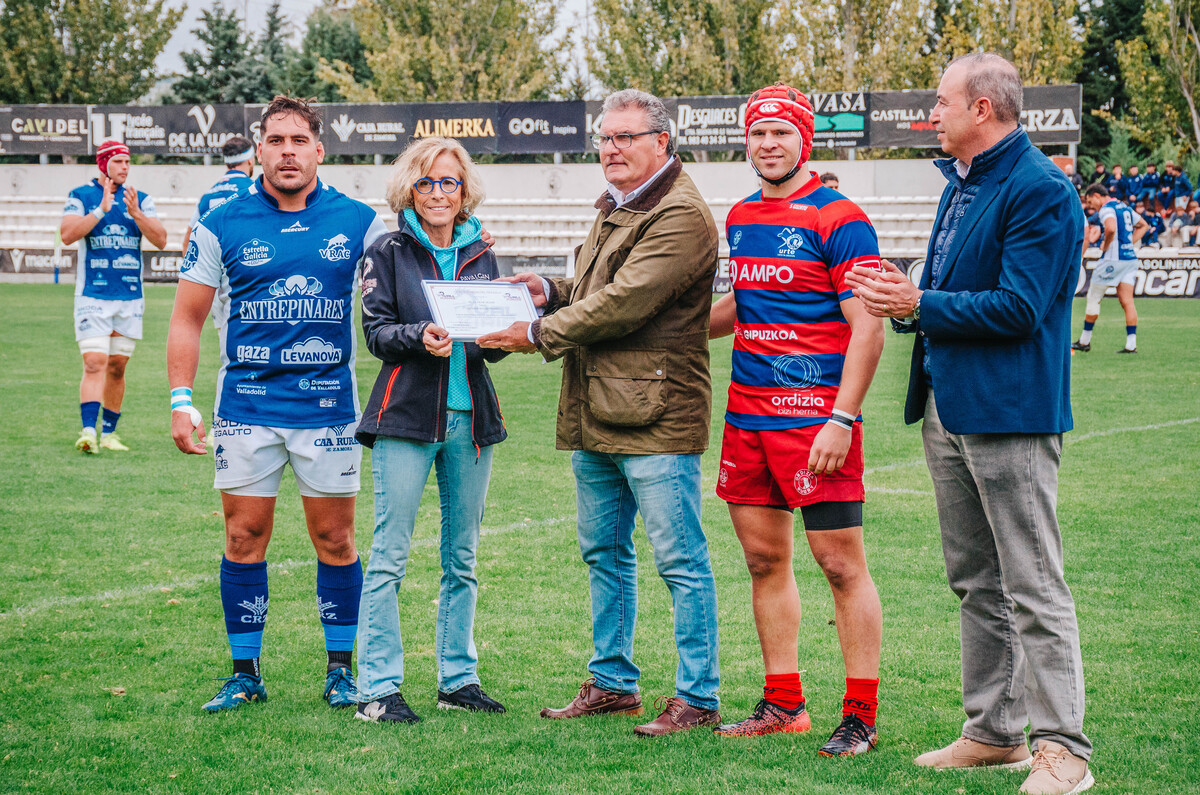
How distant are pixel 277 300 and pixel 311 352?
0.24 metres

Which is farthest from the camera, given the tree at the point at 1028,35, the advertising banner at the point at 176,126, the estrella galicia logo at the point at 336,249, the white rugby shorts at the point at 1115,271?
the tree at the point at 1028,35

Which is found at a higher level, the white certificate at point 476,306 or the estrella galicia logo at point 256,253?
the estrella galicia logo at point 256,253

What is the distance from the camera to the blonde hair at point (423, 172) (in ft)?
14.6

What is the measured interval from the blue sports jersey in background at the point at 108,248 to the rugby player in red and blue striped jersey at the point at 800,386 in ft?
25.3

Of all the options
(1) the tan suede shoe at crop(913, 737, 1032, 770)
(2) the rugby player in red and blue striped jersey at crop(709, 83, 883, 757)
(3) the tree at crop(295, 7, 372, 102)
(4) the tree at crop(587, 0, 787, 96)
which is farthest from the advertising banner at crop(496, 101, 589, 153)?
(1) the tan suede shoe at crop(913, 737, 1032, 770)

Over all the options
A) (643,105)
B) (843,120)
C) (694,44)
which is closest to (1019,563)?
(643,105)

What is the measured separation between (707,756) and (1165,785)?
57.4 inches

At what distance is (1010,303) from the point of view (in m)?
3.51

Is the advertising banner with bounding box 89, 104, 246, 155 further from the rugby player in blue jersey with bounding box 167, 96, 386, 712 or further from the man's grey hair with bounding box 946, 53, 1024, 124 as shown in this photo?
the man's grey hair with bounding box 946, 53, 1024, 124

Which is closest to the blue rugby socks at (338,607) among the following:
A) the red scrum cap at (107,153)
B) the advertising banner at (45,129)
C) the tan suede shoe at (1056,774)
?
the tan suede shoe at (1056,774)

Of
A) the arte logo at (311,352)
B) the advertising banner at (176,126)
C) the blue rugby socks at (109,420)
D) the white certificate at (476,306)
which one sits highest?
the advertising banner at (176,126)

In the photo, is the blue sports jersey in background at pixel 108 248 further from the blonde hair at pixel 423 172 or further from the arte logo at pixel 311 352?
the blonde hair at pixel 423 172

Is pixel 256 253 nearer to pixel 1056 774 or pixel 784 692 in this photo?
pixel 784 692

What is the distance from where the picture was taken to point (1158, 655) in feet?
16.7
